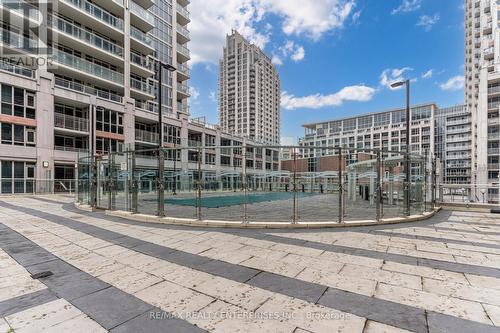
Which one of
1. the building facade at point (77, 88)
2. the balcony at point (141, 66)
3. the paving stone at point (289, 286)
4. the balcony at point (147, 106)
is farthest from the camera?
the balcony at point (147, 106)

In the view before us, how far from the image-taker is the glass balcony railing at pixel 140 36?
35.3 meters

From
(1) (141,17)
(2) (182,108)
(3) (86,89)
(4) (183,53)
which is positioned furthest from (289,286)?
(4) (183,53)

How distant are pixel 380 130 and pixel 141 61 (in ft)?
292

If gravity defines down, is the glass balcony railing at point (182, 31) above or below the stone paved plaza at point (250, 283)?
above

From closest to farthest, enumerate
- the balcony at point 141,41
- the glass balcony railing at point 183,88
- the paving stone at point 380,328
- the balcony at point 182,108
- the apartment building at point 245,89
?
the paving stone at point 380,328
the balcony at point 141,41
the balcony at point 182,108
the glass balcony railing at point 183,88
the apartment building at point 245,89

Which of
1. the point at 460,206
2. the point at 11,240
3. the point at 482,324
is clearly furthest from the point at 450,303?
the point at 460,206

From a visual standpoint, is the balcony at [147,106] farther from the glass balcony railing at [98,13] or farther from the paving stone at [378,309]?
the paving stone at [378,309]

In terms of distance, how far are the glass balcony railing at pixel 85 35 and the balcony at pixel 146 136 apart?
10.5m

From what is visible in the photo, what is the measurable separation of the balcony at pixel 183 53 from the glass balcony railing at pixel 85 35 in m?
12.9

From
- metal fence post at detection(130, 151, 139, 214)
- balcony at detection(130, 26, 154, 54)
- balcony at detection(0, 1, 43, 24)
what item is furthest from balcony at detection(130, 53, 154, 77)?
metal fence post at detection(130, 151, 139, 214)

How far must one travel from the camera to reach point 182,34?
45.4 m

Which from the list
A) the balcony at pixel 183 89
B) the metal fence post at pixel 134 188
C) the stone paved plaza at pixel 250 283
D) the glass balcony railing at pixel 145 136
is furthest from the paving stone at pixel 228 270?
the balcony at pixel 183 89

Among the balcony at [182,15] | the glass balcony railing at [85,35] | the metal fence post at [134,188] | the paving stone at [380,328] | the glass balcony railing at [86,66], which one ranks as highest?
the balcony at [182,15]

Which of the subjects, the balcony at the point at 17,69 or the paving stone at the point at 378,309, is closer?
the paving stone at the point at 378,309
